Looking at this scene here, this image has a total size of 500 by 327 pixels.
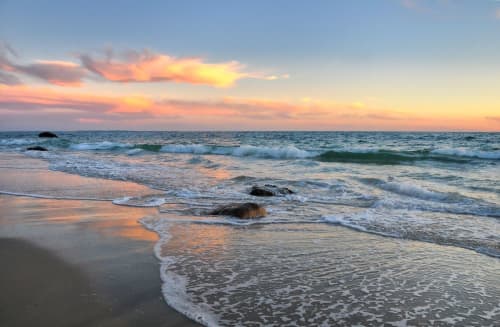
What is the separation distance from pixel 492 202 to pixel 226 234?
6.44 meters

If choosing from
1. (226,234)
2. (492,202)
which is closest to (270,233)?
(226,234)

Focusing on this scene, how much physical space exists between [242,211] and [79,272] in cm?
342

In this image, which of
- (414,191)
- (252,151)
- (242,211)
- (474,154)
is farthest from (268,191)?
(252,151)

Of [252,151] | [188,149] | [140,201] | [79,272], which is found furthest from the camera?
[188,149]

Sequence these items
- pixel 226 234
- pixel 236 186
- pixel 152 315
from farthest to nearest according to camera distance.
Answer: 1. pixel 236 186
2. pixel 226 234
3. pixel 152 315

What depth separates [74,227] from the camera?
6027mm

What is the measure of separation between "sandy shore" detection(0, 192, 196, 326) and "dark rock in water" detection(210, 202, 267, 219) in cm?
160

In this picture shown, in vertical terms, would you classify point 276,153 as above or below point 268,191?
above

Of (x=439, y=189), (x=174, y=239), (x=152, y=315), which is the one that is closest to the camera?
(x=152, y=315)

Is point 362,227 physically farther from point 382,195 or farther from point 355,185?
point 355,185

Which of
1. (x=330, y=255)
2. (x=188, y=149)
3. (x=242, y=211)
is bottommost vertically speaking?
(x=330, y=255)

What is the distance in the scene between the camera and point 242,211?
7.04 m

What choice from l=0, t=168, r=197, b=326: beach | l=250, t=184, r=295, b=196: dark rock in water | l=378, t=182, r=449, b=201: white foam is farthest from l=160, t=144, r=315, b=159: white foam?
l=0, t=168, r=197, b=326: beach

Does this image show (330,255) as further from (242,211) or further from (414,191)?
(414,191)
